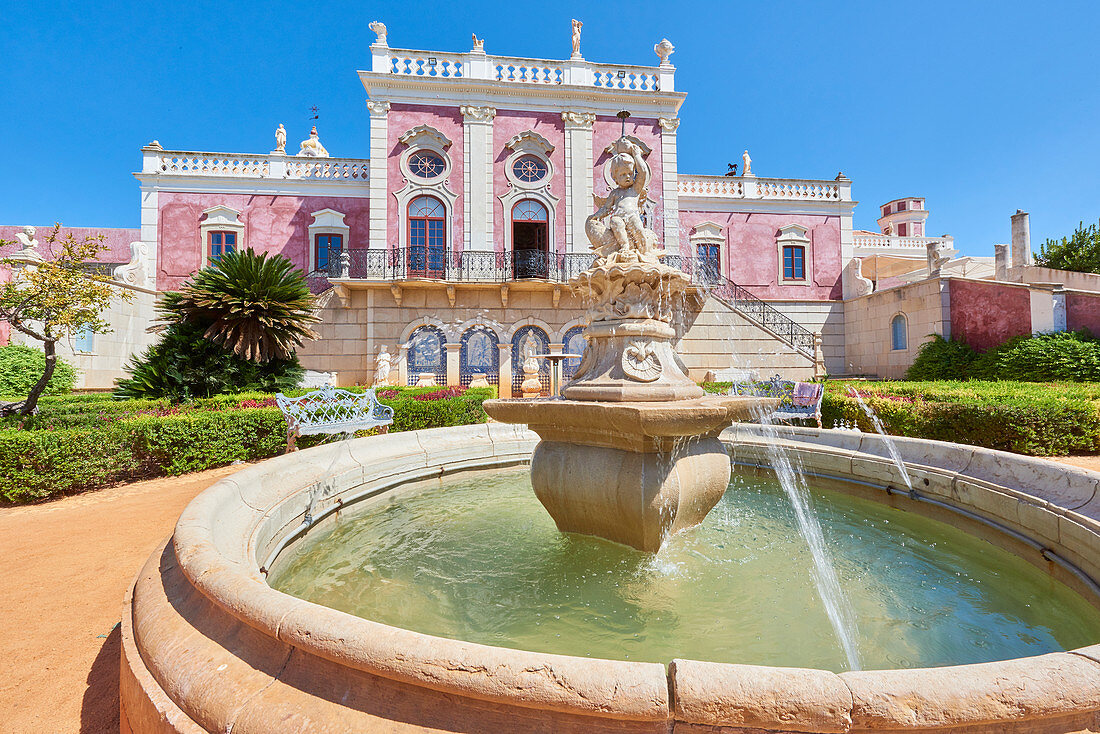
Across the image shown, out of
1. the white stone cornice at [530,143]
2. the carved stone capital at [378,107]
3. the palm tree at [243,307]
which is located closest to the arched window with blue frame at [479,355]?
the white stone cornice at [530,143]

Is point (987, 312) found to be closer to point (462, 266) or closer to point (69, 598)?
point (462, 266)

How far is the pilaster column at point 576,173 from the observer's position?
17.7 meters

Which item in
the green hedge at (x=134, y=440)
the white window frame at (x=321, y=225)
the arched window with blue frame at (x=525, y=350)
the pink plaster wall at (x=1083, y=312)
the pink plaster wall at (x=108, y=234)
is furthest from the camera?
the pink plaster wall at (x=108, y=234)

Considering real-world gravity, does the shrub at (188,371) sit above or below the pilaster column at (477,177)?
below

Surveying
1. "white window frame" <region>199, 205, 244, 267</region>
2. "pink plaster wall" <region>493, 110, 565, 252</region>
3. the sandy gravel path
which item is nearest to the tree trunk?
the sandy gravel path

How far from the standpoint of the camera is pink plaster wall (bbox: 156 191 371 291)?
1773cm

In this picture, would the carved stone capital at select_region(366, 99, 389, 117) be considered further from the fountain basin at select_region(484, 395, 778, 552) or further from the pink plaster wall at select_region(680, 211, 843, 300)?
the fountain basin at select_region(484, 395, 778, 552)

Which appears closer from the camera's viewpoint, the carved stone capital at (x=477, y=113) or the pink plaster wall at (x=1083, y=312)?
the pink plaster wall at (x=1083, y=312)

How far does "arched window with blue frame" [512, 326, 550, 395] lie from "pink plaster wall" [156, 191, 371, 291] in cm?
728

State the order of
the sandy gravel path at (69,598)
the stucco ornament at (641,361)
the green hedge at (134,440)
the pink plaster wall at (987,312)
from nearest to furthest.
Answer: the sandy gravel path at (69,598)
the stucco ornament at (641,361)
the green hedge at (134,440)
the pink plaster wall at (987,312)

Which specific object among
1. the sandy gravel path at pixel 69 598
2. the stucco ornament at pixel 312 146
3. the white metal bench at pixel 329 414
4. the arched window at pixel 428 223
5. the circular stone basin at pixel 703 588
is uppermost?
the stucco ornament at pixel 312 146

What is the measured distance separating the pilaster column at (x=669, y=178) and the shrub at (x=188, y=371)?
14752 mm

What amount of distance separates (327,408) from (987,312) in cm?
1863

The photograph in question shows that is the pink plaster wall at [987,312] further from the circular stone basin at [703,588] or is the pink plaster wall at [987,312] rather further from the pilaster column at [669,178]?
the circular stone basin at [703,588]
